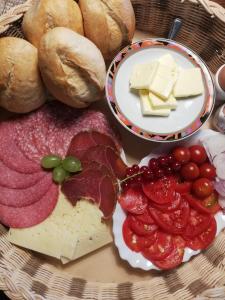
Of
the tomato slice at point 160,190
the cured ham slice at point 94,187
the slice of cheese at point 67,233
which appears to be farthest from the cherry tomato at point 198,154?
the slice of cheese at point 67,233

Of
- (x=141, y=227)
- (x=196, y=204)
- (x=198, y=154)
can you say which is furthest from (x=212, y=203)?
(x=141, y=227)

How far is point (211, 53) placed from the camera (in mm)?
1704

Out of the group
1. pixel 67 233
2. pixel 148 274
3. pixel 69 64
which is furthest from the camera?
pixel 148 274

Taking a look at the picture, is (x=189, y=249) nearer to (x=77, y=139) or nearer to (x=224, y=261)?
(x=224, y=261)

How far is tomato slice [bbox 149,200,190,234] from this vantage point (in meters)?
1.44

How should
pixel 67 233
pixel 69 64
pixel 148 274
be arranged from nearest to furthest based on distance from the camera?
1. pixel 69 64
2. pixel 67 233
3. pixel 148 274

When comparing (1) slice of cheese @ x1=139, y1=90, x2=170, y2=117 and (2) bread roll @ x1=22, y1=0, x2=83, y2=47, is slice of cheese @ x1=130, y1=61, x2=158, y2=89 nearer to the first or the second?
(1) slice of cheese @ x1=139, y1=90, x2=170, y2=117

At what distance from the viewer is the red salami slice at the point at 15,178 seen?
143cm

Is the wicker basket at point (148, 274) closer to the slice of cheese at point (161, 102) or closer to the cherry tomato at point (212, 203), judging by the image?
the cherry tomato at point (212, 203)

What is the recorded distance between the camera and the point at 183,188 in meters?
1.50

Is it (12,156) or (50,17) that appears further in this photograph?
(12,156)

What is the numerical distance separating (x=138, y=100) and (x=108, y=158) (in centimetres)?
27

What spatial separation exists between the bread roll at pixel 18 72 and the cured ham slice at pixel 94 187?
365 millimetres

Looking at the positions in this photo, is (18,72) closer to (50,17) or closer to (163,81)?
(50,17)
